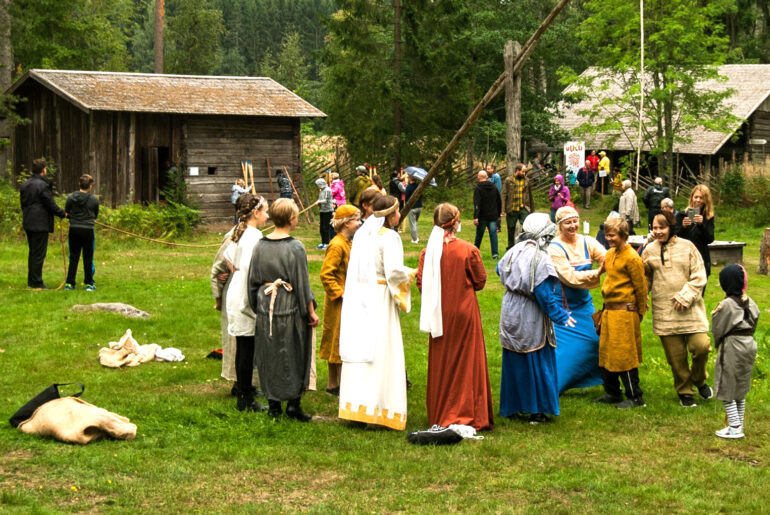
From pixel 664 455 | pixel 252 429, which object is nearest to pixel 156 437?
pixel 252 429

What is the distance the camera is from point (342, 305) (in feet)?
26.6

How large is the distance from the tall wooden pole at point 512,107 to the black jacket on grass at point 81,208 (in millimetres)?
6379

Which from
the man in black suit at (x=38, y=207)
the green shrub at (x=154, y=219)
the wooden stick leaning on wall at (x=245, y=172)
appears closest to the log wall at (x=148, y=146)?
the wooden stick leaning on wall at (x=245, y=172)

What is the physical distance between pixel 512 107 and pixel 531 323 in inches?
353

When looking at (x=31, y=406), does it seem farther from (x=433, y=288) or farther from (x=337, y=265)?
(x=433, y=288)

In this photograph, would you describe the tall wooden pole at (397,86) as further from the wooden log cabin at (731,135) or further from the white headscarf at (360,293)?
the white headscarf at (360,293)

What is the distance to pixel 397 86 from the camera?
3241 centimetres

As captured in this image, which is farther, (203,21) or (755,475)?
(203,21)

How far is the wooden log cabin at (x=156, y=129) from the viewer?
83.3ft

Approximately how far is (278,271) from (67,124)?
67.6 feet

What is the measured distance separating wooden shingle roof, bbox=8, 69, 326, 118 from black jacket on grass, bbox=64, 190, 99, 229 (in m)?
11.0

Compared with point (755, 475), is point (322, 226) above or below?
above

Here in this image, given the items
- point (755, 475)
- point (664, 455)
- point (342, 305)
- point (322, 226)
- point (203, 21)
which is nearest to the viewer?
point (755, 475)

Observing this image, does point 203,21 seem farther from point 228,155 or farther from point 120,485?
point 120,485
